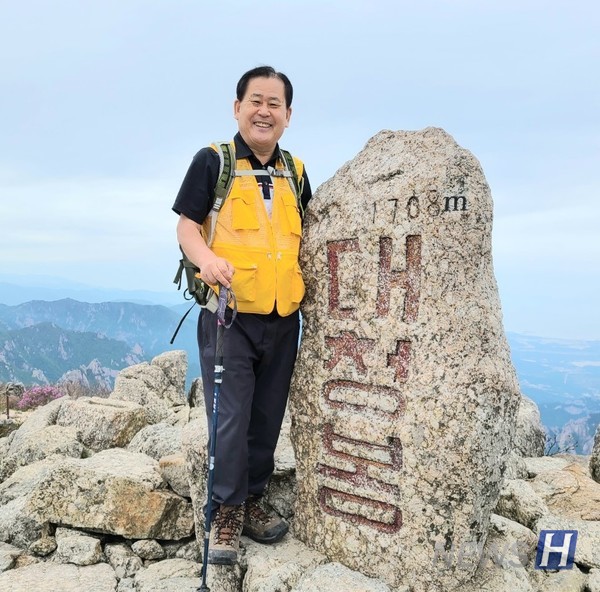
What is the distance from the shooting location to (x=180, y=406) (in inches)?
595

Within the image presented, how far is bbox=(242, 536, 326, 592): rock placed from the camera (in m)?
5.52

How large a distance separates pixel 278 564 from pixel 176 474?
1.82 m

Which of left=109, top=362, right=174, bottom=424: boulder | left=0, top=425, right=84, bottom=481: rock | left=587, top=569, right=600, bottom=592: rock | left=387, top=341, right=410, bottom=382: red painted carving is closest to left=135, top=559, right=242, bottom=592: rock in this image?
left=387, top=341, right=410, bottom=382: red painted carving

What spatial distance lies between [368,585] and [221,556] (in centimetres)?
124

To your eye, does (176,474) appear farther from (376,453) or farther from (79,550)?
(376,453)

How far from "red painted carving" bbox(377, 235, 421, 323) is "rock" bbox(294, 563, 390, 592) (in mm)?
2133

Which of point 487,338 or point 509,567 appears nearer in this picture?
point 487,338

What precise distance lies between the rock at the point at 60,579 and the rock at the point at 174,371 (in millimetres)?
8980

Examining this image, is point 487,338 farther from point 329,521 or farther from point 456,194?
point 329,521

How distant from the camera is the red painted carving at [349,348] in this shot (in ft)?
18.7

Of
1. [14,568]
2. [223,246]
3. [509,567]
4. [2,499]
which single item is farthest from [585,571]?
[2,499]

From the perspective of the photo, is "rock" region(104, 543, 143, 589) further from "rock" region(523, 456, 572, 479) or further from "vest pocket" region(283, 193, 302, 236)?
"rock" region(523, 456, 572, 479)

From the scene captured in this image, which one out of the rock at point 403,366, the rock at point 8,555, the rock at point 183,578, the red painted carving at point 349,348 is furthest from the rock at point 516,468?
the rock at point 8,555

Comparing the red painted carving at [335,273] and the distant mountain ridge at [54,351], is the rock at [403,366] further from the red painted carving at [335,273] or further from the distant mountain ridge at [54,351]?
the distant mountain ridge at [54,351]
